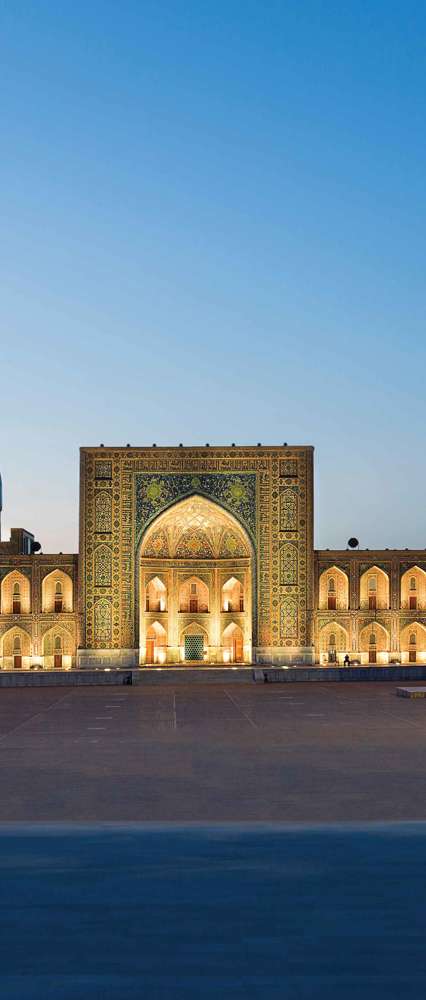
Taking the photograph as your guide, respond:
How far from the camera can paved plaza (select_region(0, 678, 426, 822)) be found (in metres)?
7.86

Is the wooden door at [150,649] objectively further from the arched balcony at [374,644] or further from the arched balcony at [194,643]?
the arched balcony at [374,644]

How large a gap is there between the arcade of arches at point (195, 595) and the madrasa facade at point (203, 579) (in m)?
0.04

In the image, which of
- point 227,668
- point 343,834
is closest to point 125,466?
point 227,668

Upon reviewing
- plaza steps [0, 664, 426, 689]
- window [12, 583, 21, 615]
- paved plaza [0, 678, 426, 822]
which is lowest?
plaza steps [0, 664, 426, 689]

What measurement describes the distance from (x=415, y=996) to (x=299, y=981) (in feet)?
1.10

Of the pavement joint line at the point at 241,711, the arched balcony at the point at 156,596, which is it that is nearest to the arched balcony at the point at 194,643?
the arched balcony at the point at 156,596

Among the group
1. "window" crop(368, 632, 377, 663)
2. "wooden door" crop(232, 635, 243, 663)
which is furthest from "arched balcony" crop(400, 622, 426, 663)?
"wooden door" crop(232, 635, 243, 663)

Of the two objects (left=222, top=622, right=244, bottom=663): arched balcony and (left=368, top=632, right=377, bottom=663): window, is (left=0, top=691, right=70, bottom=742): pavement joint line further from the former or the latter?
(left=368, top=632, right=377, bottom=663): window

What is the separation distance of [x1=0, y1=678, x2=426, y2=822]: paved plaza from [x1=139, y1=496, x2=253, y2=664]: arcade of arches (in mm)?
10575

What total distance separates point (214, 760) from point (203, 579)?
66.6 feet

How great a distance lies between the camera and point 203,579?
3125 cm

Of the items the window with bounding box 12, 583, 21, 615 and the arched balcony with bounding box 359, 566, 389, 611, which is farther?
Result: the arched balcony with bounding box 359, 566, 389, 611

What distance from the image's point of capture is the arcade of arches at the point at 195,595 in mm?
30938

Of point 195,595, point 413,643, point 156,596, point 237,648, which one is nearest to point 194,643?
point 237,648
